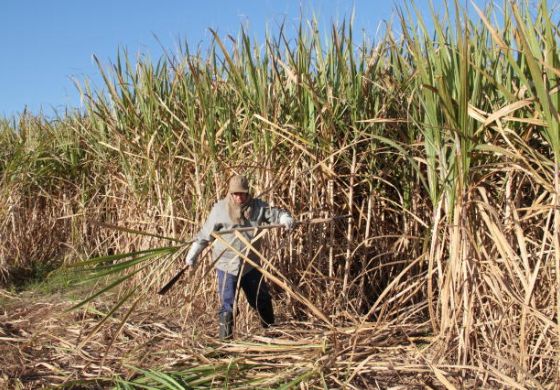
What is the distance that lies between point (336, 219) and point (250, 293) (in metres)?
0.81

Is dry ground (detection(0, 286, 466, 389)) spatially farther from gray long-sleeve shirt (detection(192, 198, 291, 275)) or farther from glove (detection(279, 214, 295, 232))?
glove (detection(279, 214, 295, 232))

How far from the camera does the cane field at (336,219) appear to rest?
3016 mm

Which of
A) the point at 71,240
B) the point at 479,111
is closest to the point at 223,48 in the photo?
the point at 479,111

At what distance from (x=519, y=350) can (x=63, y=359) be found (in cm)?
268

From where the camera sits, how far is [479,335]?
323cm

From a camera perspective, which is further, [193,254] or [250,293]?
[250,293]

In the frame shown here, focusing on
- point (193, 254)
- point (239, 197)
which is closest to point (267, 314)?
point (193, 254)

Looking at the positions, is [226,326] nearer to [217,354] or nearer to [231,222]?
[217,354]

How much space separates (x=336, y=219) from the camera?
4.45 metres

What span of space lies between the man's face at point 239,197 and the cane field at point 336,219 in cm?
42

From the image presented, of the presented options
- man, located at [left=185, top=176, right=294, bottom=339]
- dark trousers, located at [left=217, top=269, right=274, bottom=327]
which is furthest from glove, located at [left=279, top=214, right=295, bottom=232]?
dark trousers, located at [left=217, top=269, right=274, bottom=327]

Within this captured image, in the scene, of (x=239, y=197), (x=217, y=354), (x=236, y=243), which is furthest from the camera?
(x=236, y=243)

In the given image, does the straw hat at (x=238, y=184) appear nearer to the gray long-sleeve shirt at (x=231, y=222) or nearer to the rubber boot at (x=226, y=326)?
the gray long-sleeve shirt at (x=231, y=222)

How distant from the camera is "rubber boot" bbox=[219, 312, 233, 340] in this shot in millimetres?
4059
